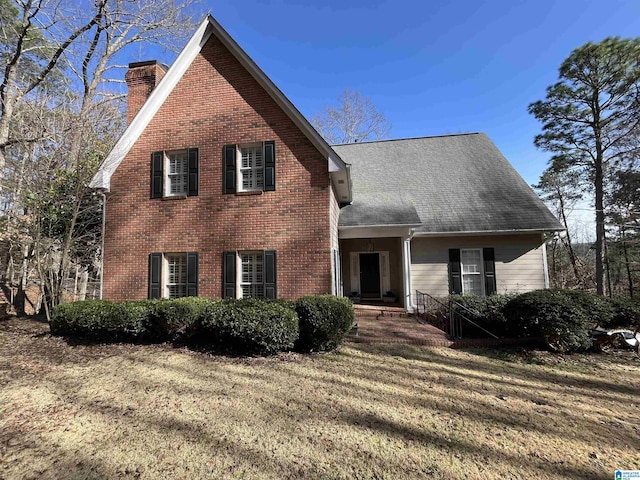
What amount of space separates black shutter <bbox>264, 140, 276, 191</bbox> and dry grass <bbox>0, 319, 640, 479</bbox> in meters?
4.89

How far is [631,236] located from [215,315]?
24.2m

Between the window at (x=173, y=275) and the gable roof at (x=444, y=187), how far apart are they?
511 centimetres

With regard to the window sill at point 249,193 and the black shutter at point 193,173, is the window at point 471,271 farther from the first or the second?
the black shutter at point 193,173

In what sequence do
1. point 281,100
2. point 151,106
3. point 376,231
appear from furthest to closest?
1. point 376,231
2. point 151,106
3. point 281,100

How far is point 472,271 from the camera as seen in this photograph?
11766mm

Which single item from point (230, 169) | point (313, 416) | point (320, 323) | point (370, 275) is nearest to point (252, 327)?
point (320, 323)

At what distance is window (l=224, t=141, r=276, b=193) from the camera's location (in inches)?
362

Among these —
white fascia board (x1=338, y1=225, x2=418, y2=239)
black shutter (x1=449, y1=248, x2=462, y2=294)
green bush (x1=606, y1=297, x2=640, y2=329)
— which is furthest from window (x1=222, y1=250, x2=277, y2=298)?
green bush (x1=606, y1=297, x2=640, y2=329)

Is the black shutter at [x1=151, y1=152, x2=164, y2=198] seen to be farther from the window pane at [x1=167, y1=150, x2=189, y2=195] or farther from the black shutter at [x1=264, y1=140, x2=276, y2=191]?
the black shutter at [x1=264, y1=140, x2=276, y2=191]

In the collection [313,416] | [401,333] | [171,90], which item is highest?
[171,90]

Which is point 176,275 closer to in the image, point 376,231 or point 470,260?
point 376,231

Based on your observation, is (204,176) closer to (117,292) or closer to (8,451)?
(117,292)

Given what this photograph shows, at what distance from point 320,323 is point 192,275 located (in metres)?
4.67

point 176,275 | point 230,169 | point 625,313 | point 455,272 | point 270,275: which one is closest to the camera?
point 625,313
